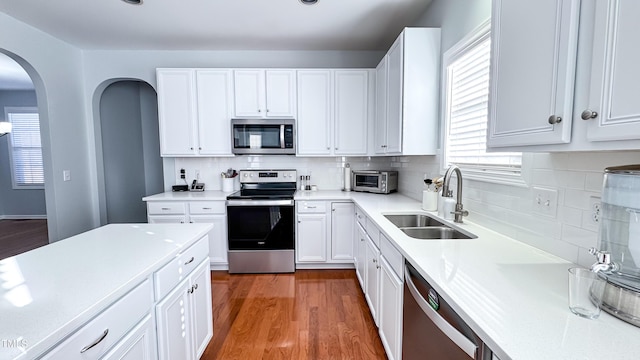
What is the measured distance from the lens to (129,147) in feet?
14.1

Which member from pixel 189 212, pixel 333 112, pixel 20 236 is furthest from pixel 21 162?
pixel 333 112

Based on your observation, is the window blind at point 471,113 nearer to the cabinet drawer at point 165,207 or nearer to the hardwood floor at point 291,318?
the hardwood floor at point 291,318

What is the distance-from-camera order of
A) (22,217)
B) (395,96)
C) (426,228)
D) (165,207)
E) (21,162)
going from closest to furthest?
1. (426,228)
2. (395,96)
3. (165,207)
4. (21,162)
5. (22,217)

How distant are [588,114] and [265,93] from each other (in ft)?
9.85

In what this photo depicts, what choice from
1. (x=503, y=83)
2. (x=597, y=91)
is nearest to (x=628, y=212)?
(x=597, y=91)

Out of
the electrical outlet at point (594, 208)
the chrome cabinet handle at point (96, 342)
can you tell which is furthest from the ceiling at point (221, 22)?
the chrome cabinet handle at point (96, 342)

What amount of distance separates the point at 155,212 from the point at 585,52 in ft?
11.6

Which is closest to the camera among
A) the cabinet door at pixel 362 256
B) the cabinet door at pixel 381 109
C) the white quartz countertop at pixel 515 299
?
the white quartz countertop at pixel 515 299

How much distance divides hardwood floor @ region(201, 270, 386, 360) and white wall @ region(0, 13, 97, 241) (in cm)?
191

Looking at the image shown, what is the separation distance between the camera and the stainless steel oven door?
303cm

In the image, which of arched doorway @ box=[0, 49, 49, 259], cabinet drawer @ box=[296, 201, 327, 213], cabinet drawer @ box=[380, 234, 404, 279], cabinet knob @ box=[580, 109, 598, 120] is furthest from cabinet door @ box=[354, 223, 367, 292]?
arched doorway @ box=[0, 49, 49, 259]

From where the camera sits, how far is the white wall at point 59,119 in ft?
9.37

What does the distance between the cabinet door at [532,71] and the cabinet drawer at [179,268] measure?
1.56 m

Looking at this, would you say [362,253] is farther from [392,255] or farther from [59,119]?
[59,119]
